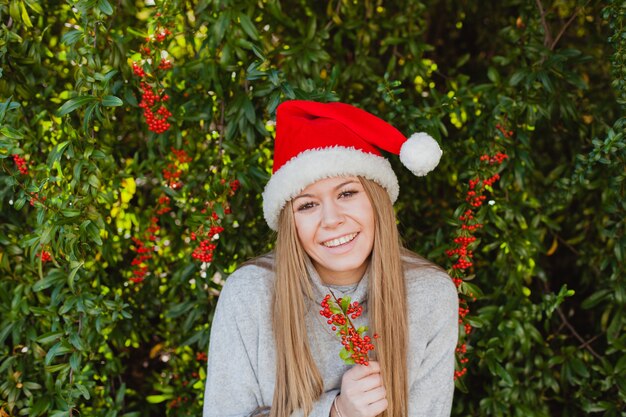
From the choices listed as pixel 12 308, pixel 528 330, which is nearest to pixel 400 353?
pixel 528 330

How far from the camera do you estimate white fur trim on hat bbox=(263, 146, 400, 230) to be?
1699mm

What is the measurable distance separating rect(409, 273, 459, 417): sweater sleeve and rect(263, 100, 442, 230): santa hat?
380 millimetres

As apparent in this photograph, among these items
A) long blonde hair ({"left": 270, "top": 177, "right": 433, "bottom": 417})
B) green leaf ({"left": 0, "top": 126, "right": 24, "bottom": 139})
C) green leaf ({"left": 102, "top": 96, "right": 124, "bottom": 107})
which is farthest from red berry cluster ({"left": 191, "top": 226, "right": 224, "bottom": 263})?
green leaf ({"left": 0, "top": 126, "right": 24, "bottom": 139})

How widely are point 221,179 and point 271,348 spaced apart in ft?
1.85

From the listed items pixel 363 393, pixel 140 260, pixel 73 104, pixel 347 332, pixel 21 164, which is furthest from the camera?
pixel 140 260

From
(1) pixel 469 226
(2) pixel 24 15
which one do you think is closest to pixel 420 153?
(1) pixel 469 226

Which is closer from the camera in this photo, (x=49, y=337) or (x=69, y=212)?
(x=69, y=212)

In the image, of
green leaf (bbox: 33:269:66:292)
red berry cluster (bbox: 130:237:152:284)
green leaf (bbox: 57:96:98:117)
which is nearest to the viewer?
green leaf (bbox: 57:96:98:117)

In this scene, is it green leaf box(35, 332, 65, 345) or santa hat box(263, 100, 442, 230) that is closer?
santa hat box(263, 100, 442, 230)

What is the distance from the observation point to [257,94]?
2055 millimetres

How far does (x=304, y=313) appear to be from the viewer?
1824mm

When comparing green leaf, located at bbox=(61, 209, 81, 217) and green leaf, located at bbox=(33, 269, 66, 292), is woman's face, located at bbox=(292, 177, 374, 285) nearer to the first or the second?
green leaf, located at bbox=(61, 209, 81, 217)

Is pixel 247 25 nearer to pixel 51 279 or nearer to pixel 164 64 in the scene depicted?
pixel 164 64

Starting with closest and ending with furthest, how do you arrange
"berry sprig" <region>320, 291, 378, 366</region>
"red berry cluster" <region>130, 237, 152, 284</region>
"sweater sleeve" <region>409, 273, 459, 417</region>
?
"berry sprig" <region>320, 291, 378, 366</region>
"sweater sleeve" <region>409, 273, 459, 417</region>
"red berry cluster" <region>130, 237, 152, 284</region>
